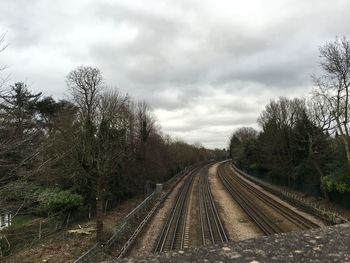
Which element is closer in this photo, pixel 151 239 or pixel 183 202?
pixel 151 239

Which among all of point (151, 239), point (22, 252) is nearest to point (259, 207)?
point (151, 239)

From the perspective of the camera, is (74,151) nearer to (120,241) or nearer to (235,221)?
(120,241)

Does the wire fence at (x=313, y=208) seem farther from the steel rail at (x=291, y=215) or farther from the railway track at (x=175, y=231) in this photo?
the railway track at (x=175, y=231)

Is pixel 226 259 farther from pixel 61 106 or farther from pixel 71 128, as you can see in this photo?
pixel 61 106

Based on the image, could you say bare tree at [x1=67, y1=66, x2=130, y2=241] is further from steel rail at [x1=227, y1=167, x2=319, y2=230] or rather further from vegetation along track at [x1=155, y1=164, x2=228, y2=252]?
steel rail at [x1=227, y1=167, x2=319, y2=230]

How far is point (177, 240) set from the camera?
875 inches

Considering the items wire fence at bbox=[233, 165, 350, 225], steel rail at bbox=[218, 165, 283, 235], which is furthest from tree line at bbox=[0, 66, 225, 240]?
wire fence at bbox=[233, 165, 350, 225]

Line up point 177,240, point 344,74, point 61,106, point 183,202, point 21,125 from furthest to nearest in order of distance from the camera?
point 61,106
point 183,202
point 344,74
point 177,240
point 21,125

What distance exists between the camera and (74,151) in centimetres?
2778

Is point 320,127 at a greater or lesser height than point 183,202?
greater

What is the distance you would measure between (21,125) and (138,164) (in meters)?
41.1

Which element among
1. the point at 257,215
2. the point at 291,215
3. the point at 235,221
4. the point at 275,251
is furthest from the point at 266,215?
the point at 275,251

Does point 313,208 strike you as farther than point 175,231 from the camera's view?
Yes

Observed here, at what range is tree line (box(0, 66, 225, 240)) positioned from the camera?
7.87m
